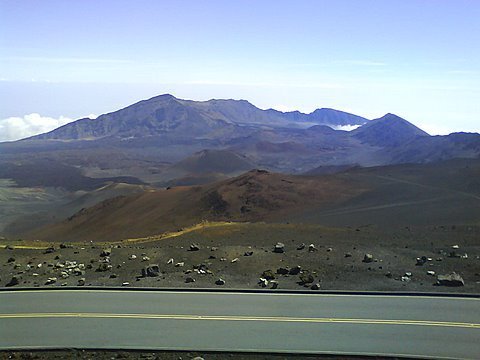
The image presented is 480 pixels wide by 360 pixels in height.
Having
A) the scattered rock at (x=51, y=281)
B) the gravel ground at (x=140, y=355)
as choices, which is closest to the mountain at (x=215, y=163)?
the scattered rock at (x=51, y=281)

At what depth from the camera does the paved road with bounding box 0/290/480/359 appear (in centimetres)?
1127

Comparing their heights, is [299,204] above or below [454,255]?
below

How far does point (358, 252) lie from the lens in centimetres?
2038

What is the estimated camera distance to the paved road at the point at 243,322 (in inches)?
444

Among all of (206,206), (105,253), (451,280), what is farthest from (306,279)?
(206,206)

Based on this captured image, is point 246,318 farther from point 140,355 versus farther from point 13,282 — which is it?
point 13,282

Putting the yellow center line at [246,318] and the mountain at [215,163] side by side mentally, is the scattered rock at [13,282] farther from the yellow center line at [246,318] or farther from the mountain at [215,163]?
the mountain at [215,163]

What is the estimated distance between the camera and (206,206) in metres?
47.5

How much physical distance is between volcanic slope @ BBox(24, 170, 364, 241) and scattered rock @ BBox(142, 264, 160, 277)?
74.0 ft

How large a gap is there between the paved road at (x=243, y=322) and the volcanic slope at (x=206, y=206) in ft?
82.2

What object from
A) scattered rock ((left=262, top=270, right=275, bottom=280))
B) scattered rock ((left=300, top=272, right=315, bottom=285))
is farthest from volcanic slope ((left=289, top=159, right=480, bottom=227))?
scattered rock ((left=300, top=272, right=315, bottom=285))

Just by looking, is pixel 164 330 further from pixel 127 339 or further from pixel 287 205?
pixel 287 205

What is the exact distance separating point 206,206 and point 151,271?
30427mm

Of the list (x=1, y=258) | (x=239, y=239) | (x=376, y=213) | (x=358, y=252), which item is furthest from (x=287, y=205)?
(x=1, y=258)
